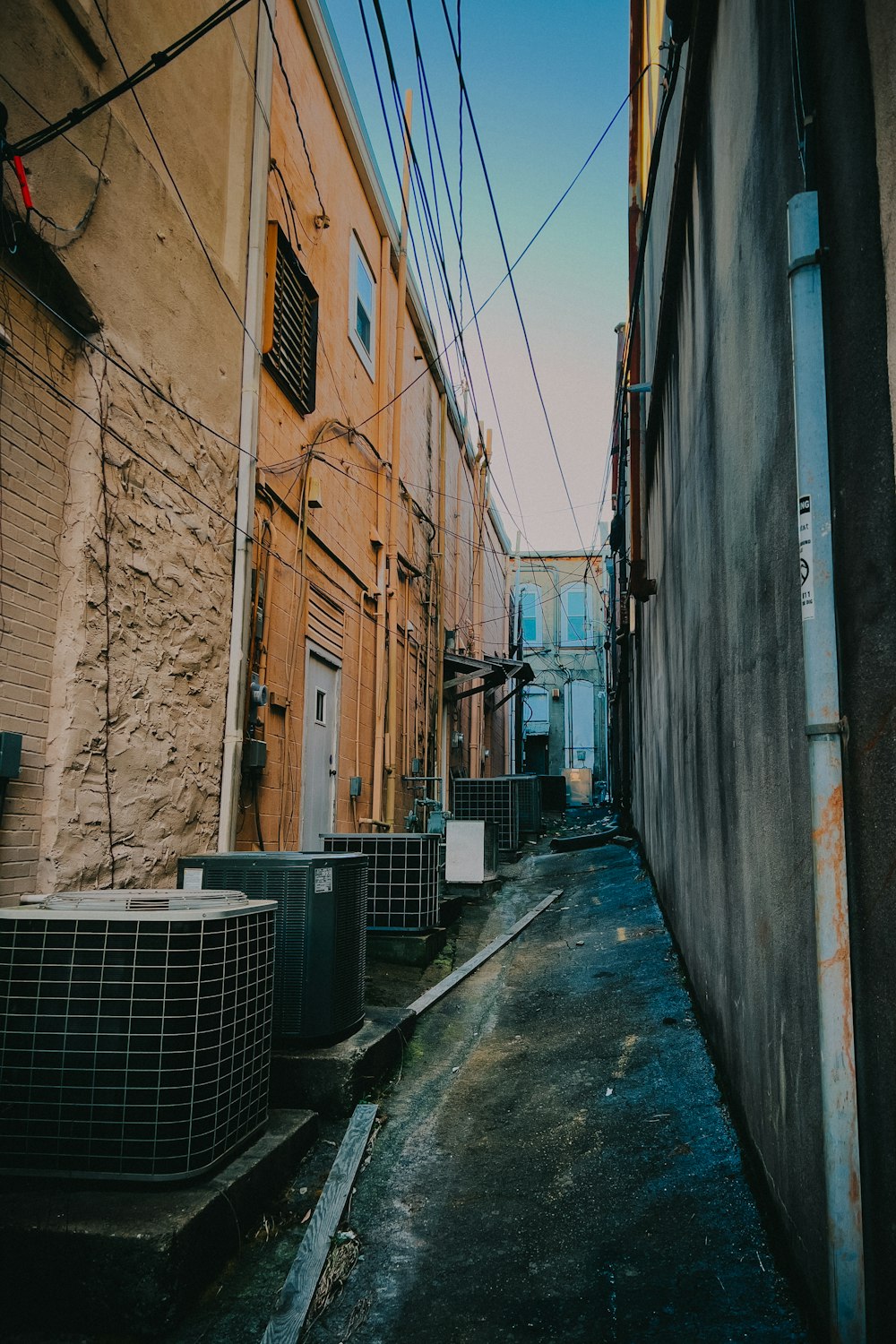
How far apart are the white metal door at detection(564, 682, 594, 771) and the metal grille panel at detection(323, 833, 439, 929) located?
22895mm

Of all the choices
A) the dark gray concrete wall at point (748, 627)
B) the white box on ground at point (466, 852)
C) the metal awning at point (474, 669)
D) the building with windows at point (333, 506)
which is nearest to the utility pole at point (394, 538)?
the building with windows at point (333, 506)

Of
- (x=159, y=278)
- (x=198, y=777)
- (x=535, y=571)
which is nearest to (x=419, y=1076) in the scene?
(x=198, y=777)

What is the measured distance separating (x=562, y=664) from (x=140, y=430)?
25.0 meters

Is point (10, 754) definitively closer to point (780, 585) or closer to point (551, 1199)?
point (551, 1199)

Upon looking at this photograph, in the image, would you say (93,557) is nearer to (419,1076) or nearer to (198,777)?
(198,777)

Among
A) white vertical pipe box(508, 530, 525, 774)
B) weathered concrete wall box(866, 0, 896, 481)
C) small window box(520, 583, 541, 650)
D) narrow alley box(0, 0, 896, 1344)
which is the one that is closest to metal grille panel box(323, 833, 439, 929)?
narrow alley box(0, 0, 896, 1344)

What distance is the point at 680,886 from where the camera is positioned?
199 inches

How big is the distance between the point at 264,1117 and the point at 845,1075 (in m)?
2.21

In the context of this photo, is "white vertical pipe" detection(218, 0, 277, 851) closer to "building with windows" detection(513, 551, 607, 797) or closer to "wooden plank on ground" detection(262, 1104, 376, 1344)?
"wooden plank on ground" detection(262, 1104, 376, 1344)

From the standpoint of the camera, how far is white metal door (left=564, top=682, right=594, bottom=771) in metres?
28.6

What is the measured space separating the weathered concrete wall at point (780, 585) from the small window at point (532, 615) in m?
24.9

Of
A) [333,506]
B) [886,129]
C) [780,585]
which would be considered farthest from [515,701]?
[886,129]

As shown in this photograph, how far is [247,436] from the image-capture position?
615cm

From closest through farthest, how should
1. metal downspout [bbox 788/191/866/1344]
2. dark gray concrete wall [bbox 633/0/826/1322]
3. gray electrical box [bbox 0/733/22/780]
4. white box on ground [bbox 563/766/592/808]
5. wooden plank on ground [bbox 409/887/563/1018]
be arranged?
metal downspout [bbox 788/191/866/1344] < dark gray concrete wall [bbox 633/0/826/1322] < gray electrical box [bbox 0/733/22/780] < wooden plank on ground [bbox 409/887/563/1018] < white box on ground [bbox 563/766/592/808]
